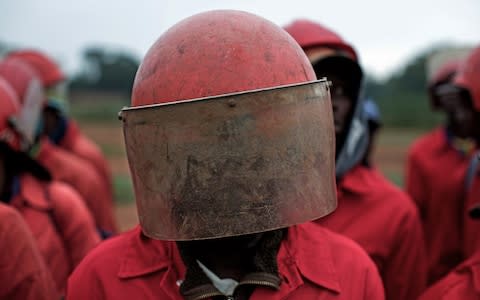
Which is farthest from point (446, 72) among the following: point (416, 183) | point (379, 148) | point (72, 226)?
point (379, 148)

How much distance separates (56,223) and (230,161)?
1898 mm

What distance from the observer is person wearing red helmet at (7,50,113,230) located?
21.1ft

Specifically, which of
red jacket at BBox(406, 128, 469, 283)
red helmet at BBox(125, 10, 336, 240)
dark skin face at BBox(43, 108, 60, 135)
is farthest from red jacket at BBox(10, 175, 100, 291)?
dark skin face at BBox(43, 108, 60, 135)

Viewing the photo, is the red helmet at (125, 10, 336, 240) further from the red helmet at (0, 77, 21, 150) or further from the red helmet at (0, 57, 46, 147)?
the red helmet at (0, 57, 46, 147)

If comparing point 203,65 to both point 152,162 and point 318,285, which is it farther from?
point 318,285

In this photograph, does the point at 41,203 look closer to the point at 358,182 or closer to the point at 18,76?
the point at 358,182

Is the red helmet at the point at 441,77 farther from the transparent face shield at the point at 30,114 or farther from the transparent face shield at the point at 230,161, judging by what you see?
the transparent face shield at the point at 230,161

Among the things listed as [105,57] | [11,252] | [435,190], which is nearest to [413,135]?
[105,57]

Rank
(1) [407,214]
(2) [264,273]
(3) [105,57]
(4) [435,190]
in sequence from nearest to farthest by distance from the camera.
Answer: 1. (2) [264,273]
2. (1) [407,214]
3. (4) [435,190]
4. (3) [105,57]

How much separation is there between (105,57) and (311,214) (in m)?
46.5

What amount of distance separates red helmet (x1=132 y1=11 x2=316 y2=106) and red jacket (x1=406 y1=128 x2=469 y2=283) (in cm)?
282

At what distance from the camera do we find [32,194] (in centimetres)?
349

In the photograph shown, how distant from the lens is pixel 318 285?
7.26ft

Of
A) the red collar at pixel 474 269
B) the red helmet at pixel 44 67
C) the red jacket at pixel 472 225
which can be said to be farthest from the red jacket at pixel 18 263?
the red helmet at pixel 44 67
